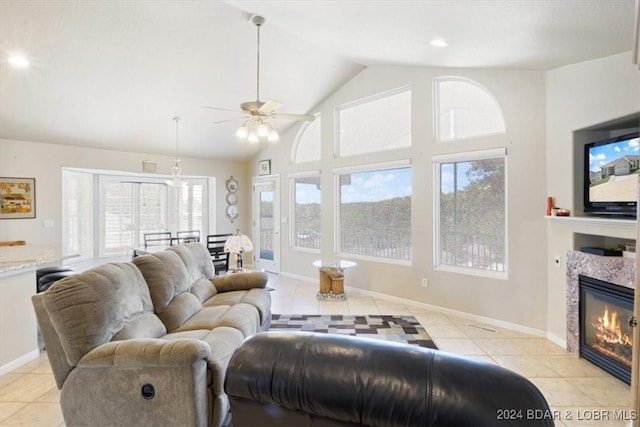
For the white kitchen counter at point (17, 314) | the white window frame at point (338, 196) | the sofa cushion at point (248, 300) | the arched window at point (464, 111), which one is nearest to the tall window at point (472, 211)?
the arched window at point (464, 111)

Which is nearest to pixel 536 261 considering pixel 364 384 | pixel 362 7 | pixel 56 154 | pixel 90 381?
pixel 362 7

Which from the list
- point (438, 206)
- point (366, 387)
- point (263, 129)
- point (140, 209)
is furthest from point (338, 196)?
point (366, 387)

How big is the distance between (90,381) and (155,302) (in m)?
0.76

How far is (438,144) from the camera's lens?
14.3 ft

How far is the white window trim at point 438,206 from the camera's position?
3.80 meters

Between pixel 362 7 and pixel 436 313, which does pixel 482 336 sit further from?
pixel 362 7

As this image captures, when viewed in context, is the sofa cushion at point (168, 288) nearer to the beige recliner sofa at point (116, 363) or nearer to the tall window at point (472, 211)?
the beige recliner sofa at point (116, 363)

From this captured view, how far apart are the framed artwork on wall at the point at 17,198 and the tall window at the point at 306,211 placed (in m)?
4.31

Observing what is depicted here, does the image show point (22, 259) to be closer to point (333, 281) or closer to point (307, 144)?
point (333, 281)

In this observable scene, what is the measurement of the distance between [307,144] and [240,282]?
3545 millimetres

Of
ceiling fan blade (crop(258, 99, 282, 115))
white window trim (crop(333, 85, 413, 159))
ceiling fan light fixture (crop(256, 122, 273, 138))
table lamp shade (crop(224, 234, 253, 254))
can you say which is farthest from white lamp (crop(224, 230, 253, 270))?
white window trim (crop(333, 85, 413, 159))

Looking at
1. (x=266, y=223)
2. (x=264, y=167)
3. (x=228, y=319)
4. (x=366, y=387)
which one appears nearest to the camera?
(x=366, y=387)

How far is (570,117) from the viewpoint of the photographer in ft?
10.4

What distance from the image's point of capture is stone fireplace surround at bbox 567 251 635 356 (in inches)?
104
